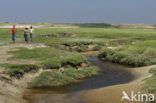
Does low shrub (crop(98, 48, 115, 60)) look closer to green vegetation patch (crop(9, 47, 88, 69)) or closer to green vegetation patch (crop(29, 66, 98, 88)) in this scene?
green vegetation patch (crop(9, 47, 88, 69))

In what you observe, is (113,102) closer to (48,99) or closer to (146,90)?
(146,90)

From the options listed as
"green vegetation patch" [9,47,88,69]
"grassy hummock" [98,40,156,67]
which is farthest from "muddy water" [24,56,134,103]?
"grassy hummock" [98,40,156,67]

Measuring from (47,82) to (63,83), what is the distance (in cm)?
149

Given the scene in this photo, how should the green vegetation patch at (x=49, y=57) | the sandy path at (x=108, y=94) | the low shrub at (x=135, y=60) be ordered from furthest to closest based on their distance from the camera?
the low shrub at (x=135, y=60) < the green vegetation patch at (x=49, y=57) < the sandy path at (x=108, y=94)

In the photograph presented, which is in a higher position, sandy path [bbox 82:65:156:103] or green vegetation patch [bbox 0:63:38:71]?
green vegetation patch [bbox 0:63:38:71]

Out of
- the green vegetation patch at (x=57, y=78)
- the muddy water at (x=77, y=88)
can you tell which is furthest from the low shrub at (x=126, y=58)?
the green vegetation patch at (x=57, y=78)

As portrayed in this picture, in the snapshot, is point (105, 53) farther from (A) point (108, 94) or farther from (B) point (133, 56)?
(A) point (108, 94)

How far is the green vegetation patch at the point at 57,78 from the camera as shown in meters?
20.4

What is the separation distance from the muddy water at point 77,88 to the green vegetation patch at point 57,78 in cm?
78

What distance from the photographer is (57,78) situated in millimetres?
21516

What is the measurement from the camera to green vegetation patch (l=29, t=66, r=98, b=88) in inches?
804

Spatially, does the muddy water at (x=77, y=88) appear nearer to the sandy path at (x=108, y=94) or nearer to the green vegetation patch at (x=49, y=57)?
the sandy path at (x=108, y=94)

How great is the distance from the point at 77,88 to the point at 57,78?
2261 mm

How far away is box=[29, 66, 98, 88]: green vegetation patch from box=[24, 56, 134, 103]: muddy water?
0.78 meters
